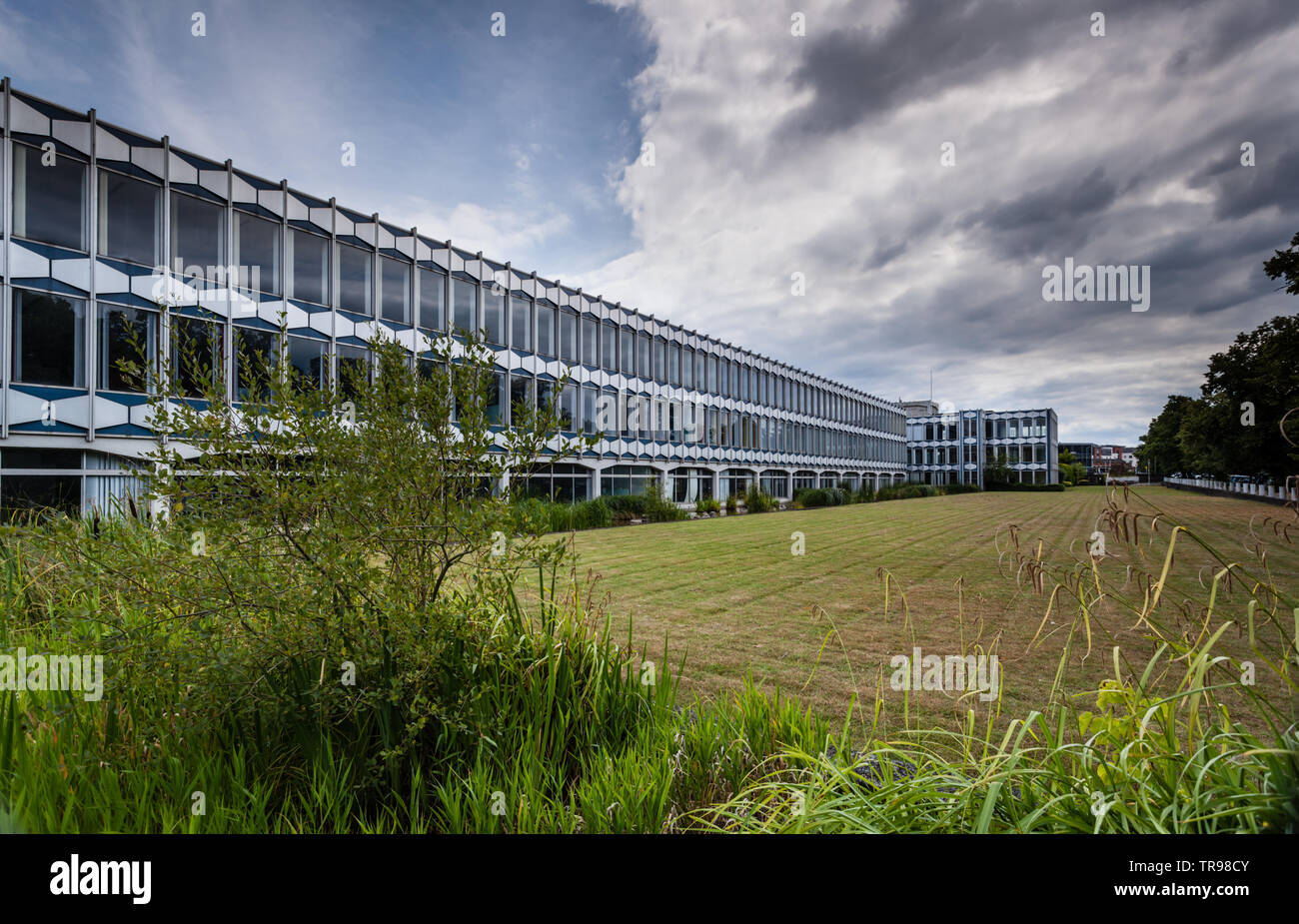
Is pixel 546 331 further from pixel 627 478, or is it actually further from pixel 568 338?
pixel 627 478

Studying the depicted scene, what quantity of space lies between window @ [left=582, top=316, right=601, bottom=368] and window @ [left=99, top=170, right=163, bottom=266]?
57.5 feet

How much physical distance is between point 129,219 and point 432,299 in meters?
9.40

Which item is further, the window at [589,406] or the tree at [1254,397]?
the window at [589,406]

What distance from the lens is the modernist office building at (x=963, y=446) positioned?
5828 cm

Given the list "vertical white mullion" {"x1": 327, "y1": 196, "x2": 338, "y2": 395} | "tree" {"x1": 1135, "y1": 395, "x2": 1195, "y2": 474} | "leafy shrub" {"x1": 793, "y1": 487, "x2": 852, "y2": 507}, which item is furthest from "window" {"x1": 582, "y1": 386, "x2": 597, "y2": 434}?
"tree" {"x1": 1135, "y1": 395, "x2": 1195, "y2": 474}

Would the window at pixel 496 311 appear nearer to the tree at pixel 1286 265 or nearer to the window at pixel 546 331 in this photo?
the window at pixel 546 331

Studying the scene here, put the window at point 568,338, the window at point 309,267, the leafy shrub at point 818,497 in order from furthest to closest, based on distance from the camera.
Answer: the leafy shrub at point 818,497, the window at point 568,338, the window at point 309,267

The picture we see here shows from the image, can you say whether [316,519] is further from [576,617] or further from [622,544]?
[622,544]

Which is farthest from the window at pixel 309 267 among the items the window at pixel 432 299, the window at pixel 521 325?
the window at pixel 521 325

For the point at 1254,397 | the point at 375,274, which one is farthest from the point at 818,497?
the point at 1254,397

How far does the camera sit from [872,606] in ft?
25.9

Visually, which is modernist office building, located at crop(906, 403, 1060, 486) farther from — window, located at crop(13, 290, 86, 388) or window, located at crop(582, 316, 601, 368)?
window, located at crop(13, 290, 86, 388)

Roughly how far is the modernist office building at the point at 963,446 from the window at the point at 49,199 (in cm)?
5833

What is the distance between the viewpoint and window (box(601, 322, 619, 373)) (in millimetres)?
31922
